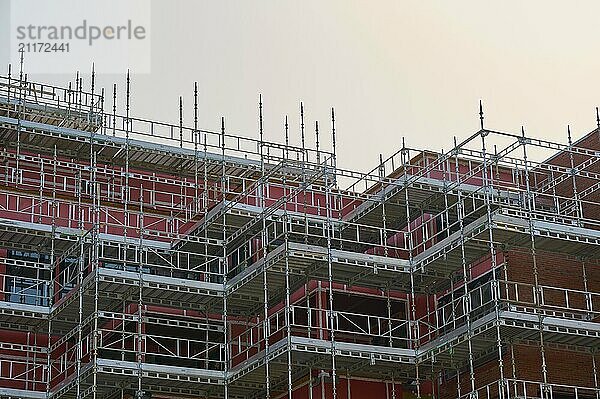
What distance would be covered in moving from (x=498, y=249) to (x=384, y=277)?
2.56m

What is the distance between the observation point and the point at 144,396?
27875 millimetres

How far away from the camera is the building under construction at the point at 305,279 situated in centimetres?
A: 2609

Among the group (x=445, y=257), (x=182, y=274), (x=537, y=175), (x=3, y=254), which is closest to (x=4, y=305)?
(x=3, y=254)

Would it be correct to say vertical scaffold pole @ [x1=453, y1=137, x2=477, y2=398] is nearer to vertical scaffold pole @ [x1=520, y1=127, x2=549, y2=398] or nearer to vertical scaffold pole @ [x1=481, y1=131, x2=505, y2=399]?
vertical scaffold pole @ [x1=481, y1=131, x2=505, y2=399]

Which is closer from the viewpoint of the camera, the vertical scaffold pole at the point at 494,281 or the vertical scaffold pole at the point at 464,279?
the vertical scaffold pole at the point at 494,281

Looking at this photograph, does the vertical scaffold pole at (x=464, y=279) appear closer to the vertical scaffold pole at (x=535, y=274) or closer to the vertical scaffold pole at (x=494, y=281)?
the vertical scaffold pole at (x=494, y=281)

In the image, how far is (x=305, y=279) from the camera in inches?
1091


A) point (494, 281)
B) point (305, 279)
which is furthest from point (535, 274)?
point (305, 279)

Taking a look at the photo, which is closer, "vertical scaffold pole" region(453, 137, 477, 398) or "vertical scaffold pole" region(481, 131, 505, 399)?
"vertical scaffold pole" region(481, 131, 505, 399)

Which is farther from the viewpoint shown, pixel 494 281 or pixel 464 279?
pixel 464 279

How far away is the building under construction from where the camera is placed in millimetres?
26094

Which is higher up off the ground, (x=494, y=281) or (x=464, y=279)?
(x=464, y=279)

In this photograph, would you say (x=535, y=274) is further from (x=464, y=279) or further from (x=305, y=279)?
(x=305, y=279)

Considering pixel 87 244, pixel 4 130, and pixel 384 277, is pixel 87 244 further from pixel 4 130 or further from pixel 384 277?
pixel 384 277
